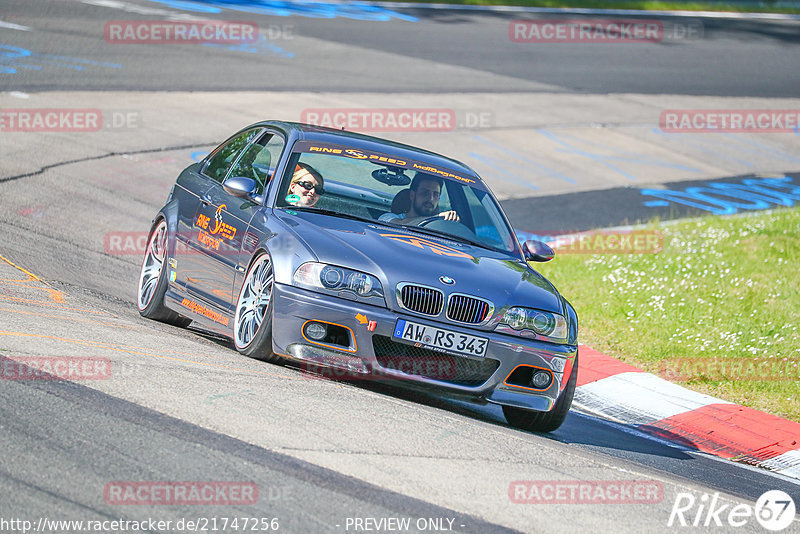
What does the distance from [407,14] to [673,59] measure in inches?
272

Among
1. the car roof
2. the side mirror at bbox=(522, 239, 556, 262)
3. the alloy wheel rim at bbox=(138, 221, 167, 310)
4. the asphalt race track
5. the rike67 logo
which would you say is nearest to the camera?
the asphalt race track

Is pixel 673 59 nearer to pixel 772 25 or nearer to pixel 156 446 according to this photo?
pixel 772 25

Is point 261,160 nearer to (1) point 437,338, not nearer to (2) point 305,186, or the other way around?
(2) point 305,186

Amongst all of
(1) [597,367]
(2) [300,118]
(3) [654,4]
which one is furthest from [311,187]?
(3) [654,4]

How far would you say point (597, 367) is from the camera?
918 cm

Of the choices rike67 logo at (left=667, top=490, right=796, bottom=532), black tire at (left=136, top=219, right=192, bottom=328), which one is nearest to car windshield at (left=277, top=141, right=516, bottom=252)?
black tire at (left=136, top=219, right=192, bottom=328)

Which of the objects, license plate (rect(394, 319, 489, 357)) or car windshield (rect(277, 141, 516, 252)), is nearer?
license plate (rect(394, 319, 489, 357))

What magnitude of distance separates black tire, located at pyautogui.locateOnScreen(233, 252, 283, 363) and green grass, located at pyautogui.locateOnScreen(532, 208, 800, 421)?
3.86 meters

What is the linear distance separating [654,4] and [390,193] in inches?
1165

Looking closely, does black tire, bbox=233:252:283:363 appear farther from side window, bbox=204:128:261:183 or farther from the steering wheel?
side window, bbox=204:128:261:183

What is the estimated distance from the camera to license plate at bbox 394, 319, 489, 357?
6.36 m

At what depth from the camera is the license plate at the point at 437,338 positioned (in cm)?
636

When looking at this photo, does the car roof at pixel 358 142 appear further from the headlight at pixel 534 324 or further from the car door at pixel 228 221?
the headlight at pixel 534 324

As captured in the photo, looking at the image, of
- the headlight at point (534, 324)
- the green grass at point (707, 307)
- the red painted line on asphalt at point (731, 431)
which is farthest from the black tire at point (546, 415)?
the green grass at point (707, 307)
